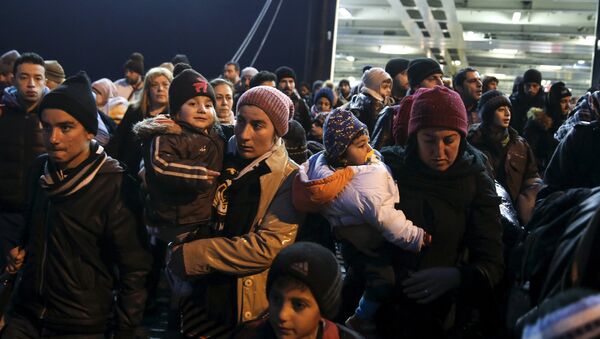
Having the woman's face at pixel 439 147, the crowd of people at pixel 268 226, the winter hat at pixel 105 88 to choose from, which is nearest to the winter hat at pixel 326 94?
the winter hat at pixel 105 88

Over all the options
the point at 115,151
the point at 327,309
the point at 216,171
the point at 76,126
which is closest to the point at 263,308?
the point at 327,309

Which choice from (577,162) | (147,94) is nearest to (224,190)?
(577,162)

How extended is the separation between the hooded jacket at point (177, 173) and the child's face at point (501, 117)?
272 centimetres

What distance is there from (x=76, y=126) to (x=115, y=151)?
2031mm

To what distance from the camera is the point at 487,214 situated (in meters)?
2.88

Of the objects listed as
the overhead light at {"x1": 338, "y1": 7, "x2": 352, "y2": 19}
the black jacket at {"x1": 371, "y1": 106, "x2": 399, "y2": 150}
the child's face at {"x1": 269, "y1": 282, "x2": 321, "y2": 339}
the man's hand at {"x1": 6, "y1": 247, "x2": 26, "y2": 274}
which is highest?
the overhead light at {"x1": 338, "y1": 7, "x2": 352, "y2": 19}

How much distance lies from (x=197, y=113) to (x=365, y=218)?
1.20 meters

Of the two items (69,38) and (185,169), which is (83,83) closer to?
(185,169)

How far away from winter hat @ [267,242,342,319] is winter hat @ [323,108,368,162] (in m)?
0.58

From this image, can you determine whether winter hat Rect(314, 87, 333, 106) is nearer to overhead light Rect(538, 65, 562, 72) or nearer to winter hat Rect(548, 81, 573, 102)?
winter hat Rect(548, 81, 573, 102)

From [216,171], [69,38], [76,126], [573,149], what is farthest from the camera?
[69,38]

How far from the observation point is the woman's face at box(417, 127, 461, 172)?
2885 millimetres

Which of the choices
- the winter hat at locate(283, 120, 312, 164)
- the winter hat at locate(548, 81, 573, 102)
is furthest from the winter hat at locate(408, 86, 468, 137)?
the winter hat at locate(548, 81, 573, 102)

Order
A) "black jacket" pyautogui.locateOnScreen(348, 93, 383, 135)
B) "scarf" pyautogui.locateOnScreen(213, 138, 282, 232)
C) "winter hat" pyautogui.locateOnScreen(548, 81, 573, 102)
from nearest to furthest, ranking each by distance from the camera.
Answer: "scarf" pyautogui.locateOnScreen(213, 138, 282, 232) < "black jacket" pyautogui.locateOnScreen(348, 93, 383, 135) < "winter hat" pyautogui.locateOnScreen(548, 81, 573, 102)
